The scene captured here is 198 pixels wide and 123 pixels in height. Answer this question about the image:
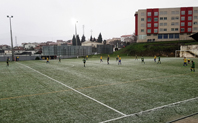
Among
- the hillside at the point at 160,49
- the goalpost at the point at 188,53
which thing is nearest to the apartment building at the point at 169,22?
the hillside at the point at 160,49

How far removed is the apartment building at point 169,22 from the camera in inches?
2997

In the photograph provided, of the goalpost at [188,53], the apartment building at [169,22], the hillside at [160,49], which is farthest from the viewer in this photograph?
the apartment building at [169,22]

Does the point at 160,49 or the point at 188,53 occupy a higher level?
the point at 160,49

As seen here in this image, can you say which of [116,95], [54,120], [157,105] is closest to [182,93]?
[157,105]

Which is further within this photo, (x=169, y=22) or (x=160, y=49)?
(x=169, y=22)

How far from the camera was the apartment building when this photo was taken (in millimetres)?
76125

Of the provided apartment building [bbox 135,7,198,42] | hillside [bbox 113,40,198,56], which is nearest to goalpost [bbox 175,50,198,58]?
hillside [bbox 113,40,198,56]

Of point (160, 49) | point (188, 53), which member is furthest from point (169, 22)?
point (188, 53)

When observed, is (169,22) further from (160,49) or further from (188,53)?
(188,53)

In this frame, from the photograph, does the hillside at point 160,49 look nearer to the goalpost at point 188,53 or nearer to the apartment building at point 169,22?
the goalpost at point 188,53

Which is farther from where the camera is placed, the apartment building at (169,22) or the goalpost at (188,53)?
the apartment building at (169,22)

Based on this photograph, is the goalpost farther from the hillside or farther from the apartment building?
the apartment building

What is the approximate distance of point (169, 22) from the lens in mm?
77312

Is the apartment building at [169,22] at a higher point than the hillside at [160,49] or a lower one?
higher
